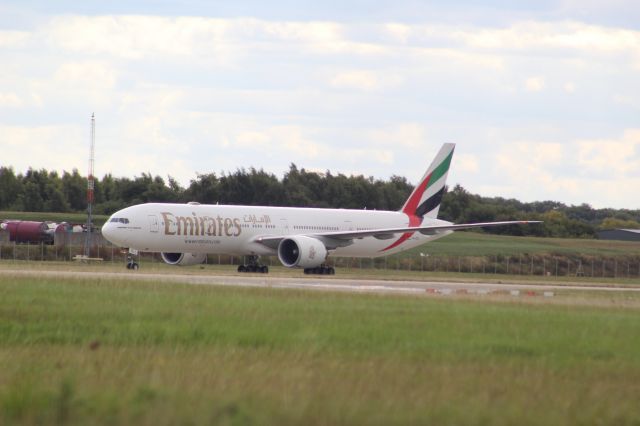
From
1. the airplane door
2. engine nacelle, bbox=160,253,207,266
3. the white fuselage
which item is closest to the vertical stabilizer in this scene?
the white fuselage

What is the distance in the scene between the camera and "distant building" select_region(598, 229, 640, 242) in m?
127

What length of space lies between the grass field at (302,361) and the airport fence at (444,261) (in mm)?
43143

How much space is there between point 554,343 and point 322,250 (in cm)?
3800

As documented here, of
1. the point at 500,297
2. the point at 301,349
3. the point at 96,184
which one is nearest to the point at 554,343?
the point at 301,349

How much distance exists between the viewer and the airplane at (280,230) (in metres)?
56.1

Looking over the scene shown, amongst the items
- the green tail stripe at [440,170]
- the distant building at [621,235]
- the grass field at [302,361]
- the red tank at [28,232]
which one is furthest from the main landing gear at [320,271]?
the distant building at [621,235]

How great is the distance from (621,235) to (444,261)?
54175 millimetres

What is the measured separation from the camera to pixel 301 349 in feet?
62.5

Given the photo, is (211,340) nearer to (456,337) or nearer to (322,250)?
(456,337)

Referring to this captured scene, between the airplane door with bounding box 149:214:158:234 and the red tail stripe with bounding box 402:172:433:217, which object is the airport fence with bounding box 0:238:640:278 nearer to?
the red tail stripe with bounding box 402:172:433:217

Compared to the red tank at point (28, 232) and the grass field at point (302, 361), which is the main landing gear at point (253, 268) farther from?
the grass field at point (302, 361)

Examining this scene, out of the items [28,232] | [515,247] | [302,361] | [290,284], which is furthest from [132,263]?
[515,247]

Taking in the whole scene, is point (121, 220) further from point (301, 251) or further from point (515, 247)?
point (515, 247)

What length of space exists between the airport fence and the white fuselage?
8022 mm
